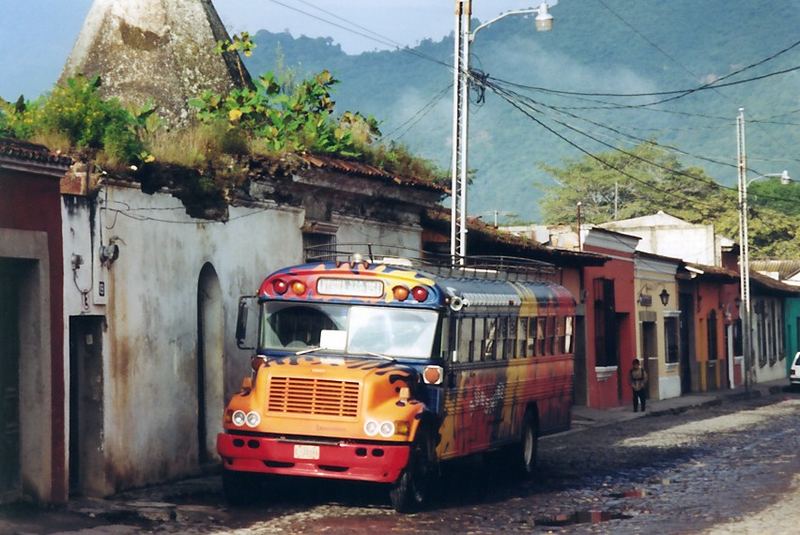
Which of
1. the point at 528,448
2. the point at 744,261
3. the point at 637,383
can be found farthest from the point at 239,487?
the point at 744,261

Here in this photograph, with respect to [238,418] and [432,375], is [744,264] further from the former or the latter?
[238,418]

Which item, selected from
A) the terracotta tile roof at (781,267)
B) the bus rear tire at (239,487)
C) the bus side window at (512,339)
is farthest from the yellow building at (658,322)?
the bus rear tire at (239,487)

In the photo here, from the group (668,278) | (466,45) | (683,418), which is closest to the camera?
(466,45)

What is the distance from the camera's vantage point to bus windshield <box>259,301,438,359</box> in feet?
57.5

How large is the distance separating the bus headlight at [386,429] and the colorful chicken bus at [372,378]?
1 centimetres

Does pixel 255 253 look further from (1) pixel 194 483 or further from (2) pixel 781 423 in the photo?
(2) pixel 781 423

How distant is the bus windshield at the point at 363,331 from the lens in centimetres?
1753

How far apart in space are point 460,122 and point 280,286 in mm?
10137

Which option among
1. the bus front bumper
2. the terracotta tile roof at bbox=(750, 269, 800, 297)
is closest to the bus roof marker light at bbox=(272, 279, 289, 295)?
the bus front bumper

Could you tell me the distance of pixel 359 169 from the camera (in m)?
24.6

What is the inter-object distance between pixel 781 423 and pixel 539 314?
13.3 meters

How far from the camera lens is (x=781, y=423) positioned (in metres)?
33.6

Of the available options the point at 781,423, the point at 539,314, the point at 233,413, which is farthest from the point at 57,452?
the point at 781,423

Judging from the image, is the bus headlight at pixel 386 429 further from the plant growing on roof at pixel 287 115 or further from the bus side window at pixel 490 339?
the plant growing on roof at pixel 287 115
